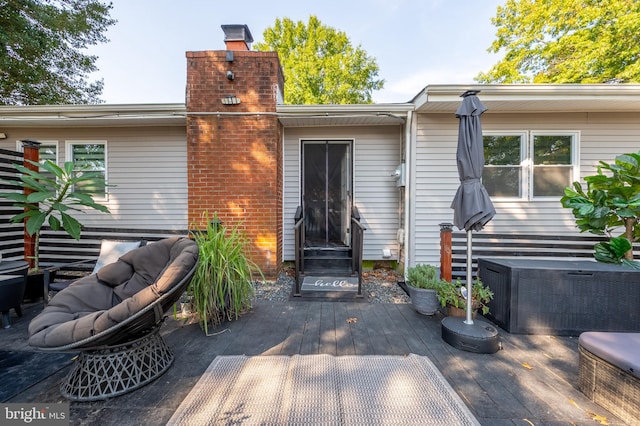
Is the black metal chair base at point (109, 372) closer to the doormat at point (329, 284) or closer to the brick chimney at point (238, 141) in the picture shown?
the doormat at point (329, 284)

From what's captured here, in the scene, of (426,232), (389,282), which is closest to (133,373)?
(389,282)

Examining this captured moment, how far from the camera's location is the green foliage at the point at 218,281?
2791mm

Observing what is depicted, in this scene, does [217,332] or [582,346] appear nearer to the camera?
[582,346]

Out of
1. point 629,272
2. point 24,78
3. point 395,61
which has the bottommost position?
point 629,272

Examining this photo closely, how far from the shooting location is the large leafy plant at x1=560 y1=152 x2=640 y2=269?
9.82ft

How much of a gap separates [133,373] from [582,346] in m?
3.31

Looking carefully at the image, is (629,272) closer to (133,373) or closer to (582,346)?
(582,346)

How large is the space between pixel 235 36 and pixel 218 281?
4.31 meters

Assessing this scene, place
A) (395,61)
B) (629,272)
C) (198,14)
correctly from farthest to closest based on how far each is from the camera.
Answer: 1. (395,61)
2. (198,14)
3. (629,272)

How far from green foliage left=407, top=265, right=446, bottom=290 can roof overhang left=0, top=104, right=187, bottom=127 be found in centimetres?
466

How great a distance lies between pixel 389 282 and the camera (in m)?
4.61

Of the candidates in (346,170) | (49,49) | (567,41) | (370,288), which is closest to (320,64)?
(567,41)

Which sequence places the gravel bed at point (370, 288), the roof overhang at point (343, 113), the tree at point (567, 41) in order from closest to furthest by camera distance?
the gravel bed at point (370, 288) → the roof overhang at point (343, 113) → the tree at point (567, 41)

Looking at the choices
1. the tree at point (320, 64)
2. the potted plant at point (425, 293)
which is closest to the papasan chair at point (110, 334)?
the potted plant at point (425, 293)
